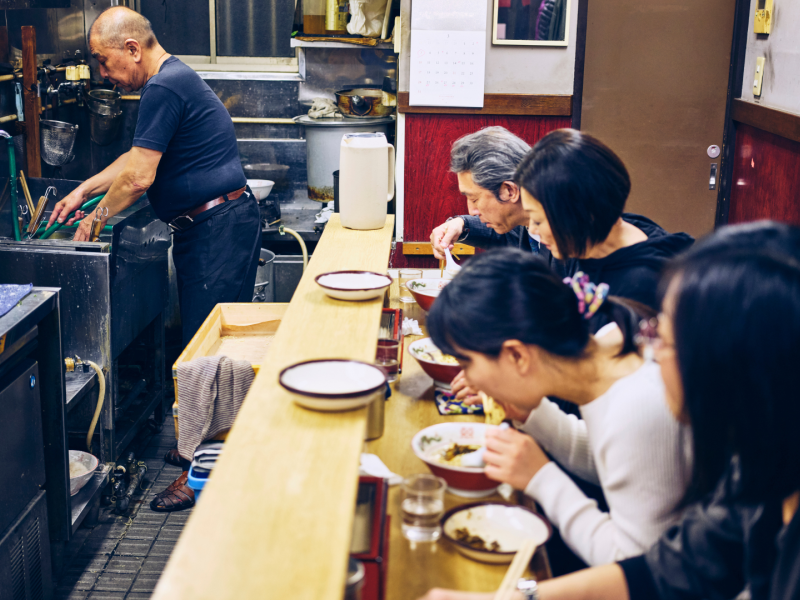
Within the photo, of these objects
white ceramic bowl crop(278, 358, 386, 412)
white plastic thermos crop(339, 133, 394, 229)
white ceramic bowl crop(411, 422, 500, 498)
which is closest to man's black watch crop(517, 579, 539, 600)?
white ceramic bowl crop(411, 422, 500, 498)

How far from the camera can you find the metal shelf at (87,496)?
9.23 ft

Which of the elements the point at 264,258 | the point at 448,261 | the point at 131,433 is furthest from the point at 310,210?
the point at 448,261

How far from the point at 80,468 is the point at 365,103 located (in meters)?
2.70

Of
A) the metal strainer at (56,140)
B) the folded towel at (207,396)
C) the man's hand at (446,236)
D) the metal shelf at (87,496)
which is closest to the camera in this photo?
the folded towel at (207,396)

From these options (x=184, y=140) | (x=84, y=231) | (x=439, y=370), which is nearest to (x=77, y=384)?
(x=84, y=231)

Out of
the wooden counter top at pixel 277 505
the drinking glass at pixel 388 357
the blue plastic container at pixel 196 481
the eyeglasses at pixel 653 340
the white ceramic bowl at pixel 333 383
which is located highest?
the eyeglasses at pixel 653 340

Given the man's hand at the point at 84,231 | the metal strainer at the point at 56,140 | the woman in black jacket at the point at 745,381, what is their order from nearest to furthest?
the woman in black jacket at the point at 745,381 → the man's hand at the point at 84,231 → the metal strainer at the point at 56,140

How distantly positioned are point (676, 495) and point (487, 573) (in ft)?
1.15

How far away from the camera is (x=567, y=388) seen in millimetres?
1481

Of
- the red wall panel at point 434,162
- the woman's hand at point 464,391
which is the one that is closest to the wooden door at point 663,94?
the red wall panel at point 434,162

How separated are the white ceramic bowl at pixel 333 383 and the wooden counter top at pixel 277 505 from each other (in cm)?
3

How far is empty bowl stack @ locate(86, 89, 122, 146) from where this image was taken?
184 inches

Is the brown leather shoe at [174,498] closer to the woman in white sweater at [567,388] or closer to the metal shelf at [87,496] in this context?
the metal shelf at [87,496]

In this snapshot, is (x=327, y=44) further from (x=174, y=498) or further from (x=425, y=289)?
(x=174, y=498)
